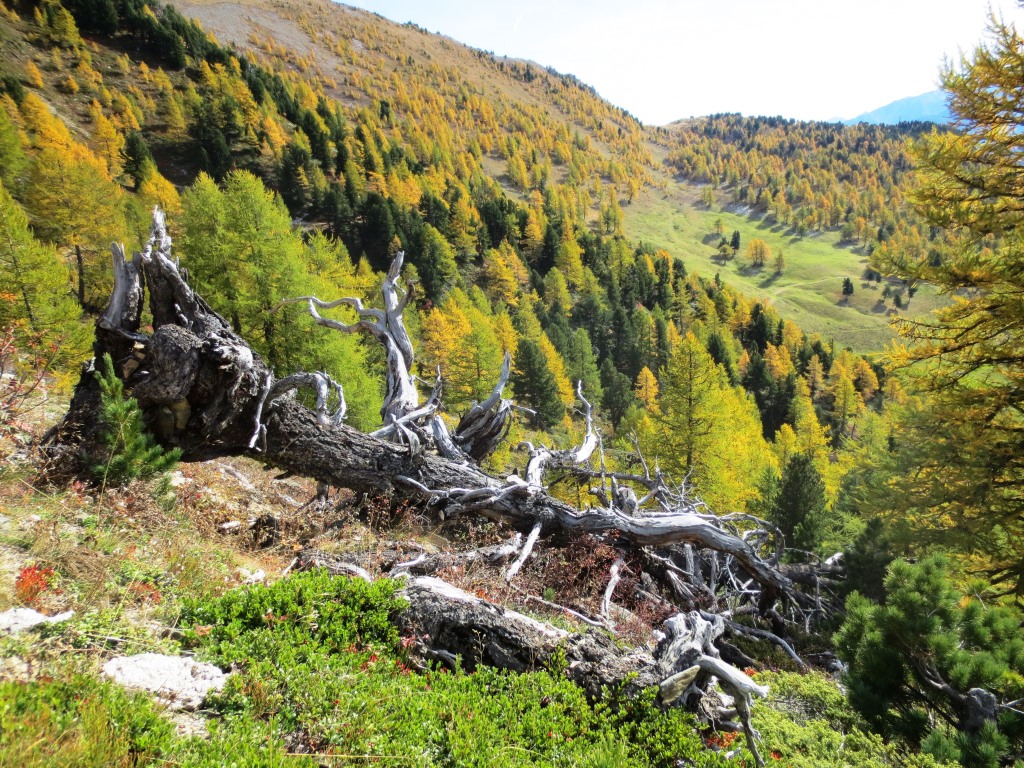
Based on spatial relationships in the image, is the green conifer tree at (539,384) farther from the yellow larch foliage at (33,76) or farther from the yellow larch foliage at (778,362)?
the yellow larch foliage at (33,76)

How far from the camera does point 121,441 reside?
4879 mm

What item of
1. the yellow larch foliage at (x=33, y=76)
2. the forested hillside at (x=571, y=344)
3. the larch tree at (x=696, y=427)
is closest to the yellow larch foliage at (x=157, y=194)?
Result: the forested hillside at (x=571, y=344)

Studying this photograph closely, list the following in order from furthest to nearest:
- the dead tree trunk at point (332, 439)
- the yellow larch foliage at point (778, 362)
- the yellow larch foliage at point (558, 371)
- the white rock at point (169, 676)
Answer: the yellow larch foliage at point (778, 362) < the yellow larch foliage at point (558, 371) < the dead tree trunk at point (332, 439) < the white rock at point (169, 676)

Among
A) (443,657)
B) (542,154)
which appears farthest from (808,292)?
(443,657)

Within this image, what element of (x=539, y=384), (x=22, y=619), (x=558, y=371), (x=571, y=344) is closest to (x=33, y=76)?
(x=571, y=344)

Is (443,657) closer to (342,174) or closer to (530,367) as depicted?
(530,367)

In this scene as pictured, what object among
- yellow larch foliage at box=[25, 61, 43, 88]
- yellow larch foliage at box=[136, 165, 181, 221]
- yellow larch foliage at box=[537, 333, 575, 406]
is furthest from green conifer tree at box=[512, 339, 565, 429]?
yellow larch foliage at box=[25, 61, 43, 88]

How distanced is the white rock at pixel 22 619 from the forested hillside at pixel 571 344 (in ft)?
1.08

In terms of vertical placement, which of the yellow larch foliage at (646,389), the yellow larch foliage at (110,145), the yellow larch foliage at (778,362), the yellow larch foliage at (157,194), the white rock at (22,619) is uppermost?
the yellow larch foliage at (110,145)

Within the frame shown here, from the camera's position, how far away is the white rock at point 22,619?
255 centimetres

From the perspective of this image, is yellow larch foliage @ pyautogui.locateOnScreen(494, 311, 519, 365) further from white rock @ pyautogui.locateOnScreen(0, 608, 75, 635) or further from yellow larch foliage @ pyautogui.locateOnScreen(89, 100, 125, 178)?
yellow larch foliage @ pyautogui.locateOnScreen(89, 100, 125, 178)

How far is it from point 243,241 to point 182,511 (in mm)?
14625

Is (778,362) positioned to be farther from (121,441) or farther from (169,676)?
(169,676)

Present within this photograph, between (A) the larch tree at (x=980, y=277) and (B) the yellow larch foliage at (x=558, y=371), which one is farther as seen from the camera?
(B) the yellow larch foliage at (x=558, y=371)
